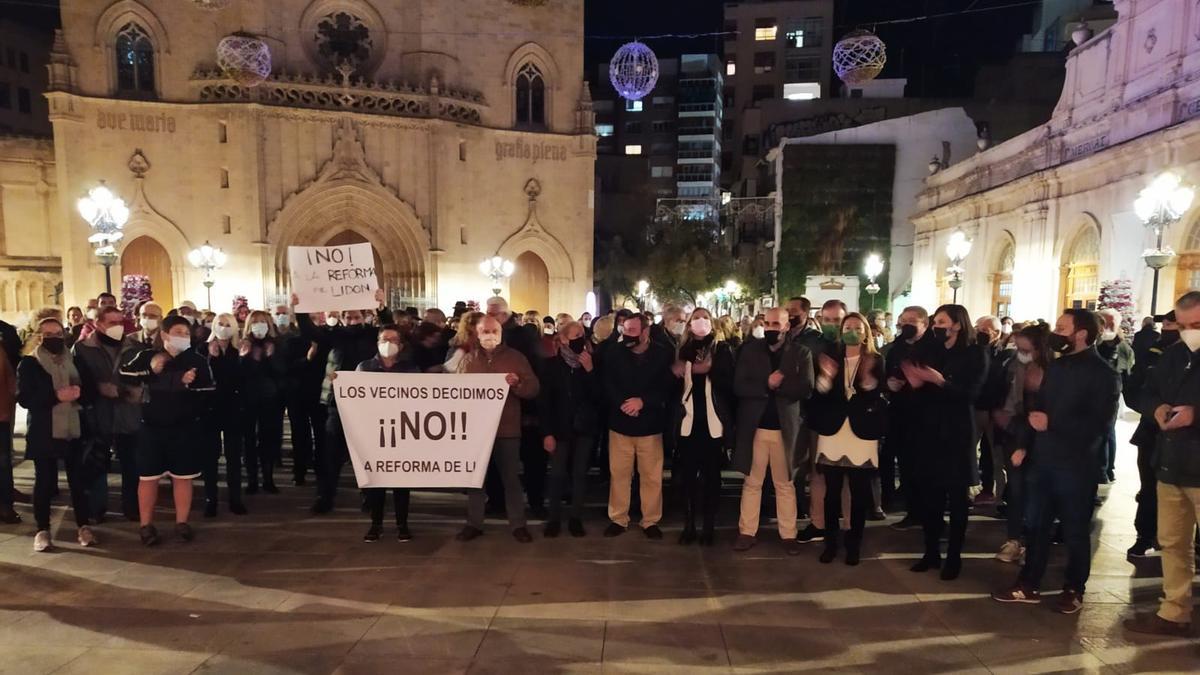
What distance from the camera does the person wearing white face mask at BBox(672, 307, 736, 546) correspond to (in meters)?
6.08

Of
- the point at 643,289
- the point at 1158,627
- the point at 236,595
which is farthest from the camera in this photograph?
the point at 643,289

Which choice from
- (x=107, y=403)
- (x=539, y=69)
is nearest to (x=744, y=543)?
(x=107, y=403)

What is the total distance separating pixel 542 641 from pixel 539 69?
85.2ft

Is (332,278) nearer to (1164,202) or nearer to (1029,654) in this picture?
(1029,654)

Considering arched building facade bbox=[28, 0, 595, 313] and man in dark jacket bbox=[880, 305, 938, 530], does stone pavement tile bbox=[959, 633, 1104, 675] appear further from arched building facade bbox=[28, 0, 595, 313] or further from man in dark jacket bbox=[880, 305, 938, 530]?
arched building facade bbox=[28, 0, 595, 313]

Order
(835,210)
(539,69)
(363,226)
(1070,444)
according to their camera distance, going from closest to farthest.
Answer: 1. (1070,444)
2. (363,226)
3. (539,69)
4. (835,210)

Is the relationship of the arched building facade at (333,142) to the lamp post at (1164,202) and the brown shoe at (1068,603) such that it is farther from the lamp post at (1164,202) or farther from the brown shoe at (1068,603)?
the brown shoe at (1068,603)

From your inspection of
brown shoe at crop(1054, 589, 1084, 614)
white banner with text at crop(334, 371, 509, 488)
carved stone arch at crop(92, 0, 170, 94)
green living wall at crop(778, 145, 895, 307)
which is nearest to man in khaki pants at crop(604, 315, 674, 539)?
white banner with text at crop(334, 371, 509, 488)

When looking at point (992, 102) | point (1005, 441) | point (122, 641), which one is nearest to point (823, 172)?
point (992, 102)

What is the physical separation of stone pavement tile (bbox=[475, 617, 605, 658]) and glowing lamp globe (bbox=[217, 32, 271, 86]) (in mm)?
18130

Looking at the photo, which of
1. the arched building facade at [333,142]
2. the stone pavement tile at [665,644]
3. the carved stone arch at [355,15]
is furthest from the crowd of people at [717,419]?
the carved stone arch at [355,15]

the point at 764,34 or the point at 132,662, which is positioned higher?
the point at 764,34

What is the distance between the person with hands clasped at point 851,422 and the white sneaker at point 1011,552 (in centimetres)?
125

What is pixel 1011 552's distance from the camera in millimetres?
5816
